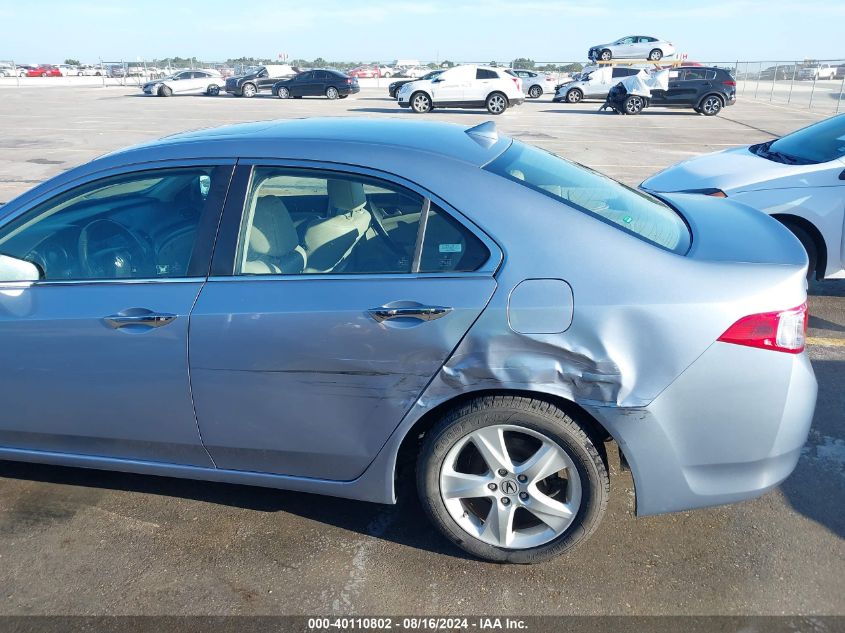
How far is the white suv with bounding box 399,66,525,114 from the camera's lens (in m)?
24.7

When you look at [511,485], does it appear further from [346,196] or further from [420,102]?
[420,102]

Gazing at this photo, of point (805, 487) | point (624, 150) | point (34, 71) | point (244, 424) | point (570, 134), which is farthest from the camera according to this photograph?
point (34, 71)

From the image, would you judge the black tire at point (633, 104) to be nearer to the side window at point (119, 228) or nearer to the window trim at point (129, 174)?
the side window at point (119, 228)

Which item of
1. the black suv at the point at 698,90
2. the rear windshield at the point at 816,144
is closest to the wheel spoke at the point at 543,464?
the rear windshield at the point at 816,144

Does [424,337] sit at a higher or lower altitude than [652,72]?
lower

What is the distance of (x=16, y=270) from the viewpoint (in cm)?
289

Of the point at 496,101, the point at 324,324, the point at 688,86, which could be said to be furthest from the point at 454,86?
the point at 324,324

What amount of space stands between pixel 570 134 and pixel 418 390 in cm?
1673

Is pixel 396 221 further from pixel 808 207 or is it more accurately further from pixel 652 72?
pixel 652 72

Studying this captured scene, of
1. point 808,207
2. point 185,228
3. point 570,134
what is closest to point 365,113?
point 570,134

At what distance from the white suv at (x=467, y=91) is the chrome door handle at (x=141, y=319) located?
77.1 feet

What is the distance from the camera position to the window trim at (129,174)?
274 cm

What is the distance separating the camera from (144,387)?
2744mm

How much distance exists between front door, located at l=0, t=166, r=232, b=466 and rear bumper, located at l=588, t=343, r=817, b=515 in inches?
62.5
